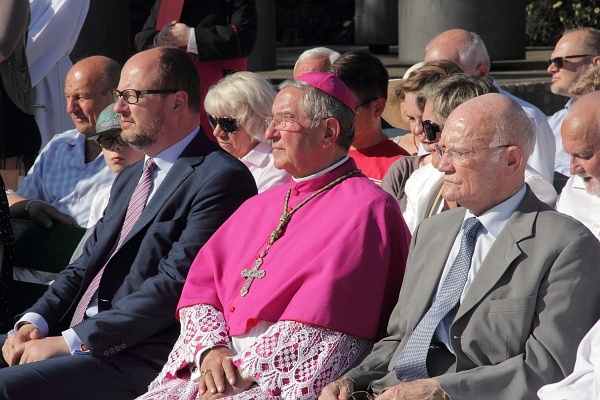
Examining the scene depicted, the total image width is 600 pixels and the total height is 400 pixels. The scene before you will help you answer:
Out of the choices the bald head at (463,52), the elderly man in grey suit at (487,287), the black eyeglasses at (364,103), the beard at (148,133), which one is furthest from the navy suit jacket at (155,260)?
the bald head at (463,52)

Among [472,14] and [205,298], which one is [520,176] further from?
[472,14]

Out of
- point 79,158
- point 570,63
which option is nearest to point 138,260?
point 79,158

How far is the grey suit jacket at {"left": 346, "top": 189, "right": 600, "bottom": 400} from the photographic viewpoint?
13.1 feet

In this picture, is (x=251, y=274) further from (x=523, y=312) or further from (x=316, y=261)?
(x=523, y=312)

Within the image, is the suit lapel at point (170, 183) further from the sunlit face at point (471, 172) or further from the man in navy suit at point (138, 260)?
the sunlit face at point (471, 172)

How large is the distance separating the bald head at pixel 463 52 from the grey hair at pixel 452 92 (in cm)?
210

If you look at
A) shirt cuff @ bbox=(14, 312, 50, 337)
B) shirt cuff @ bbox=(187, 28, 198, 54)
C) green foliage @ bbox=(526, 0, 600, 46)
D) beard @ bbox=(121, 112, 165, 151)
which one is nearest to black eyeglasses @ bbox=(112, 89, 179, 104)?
beard @ bbox=(121, 112, 165, 151)

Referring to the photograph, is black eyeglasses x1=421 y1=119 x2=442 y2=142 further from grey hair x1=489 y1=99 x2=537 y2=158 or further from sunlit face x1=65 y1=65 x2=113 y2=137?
sunlit face x1=65 y1=65 x2=113 y2=137

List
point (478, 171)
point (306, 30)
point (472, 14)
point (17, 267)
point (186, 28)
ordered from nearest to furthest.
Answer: point (478, 171)
point (17, 267)
point (186, 28)
point (472, 14)
point (306, 30)

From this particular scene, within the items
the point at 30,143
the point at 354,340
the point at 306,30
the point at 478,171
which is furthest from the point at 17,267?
the point at 306,30

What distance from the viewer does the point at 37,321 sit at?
5.49 metres

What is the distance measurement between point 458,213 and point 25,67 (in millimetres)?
4331

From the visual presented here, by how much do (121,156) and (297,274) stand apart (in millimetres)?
2096

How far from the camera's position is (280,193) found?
5094mm
